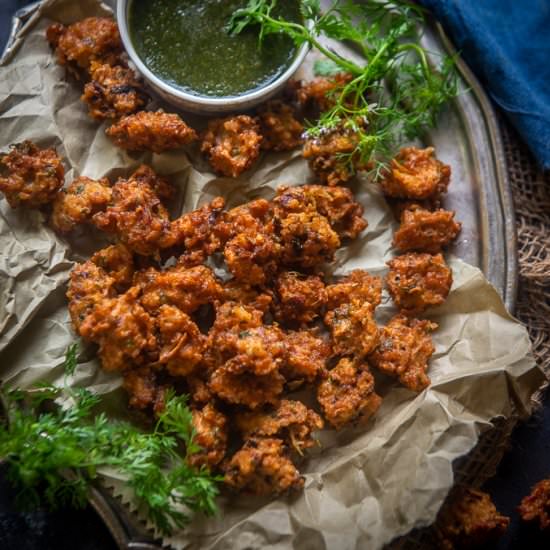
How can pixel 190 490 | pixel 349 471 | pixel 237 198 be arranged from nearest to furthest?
1. pixel 190 490
2. pixel 349 471
3. pixel 237 198

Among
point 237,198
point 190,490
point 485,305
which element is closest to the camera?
point 190,490

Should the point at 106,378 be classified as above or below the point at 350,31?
below

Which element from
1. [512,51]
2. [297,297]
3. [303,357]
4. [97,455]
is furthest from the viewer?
[512,51]

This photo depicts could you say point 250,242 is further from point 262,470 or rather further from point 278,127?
point 262,470

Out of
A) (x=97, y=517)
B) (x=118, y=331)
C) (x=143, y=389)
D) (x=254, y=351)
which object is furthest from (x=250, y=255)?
(x=97, y=517)

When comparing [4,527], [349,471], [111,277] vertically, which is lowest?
[4,527]

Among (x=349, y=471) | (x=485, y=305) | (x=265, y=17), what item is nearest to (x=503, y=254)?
(x=485, y=305)

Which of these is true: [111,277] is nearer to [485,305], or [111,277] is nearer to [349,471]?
[349,471]

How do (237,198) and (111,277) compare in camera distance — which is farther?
(237,198)

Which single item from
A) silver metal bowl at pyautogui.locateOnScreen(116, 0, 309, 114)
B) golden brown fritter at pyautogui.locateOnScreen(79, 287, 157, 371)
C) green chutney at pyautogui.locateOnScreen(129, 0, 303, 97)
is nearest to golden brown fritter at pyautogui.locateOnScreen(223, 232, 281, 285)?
golden brown fritter at pyautogui.locateOnScreen(79, 287, 157, 371)
